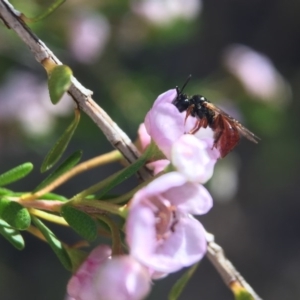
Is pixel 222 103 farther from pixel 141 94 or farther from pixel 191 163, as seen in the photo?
pixel 191 163

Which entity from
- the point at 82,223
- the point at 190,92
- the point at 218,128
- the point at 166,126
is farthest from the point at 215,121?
the point at 190,92

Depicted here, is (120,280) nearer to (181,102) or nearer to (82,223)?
(82,223)

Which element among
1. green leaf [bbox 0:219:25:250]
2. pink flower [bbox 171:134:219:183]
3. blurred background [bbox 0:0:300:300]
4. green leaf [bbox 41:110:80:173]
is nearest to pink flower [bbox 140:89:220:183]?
pink flower [bbox 171:134:219:183]

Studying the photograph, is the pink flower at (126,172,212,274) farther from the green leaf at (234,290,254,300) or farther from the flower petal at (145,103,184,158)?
the green leaf at (234,290,254,300)

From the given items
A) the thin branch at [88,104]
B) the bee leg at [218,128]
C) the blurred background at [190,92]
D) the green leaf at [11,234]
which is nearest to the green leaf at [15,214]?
the green leaf at [11,234]

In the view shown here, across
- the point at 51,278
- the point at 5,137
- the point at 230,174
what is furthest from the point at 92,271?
the point at 51,278
